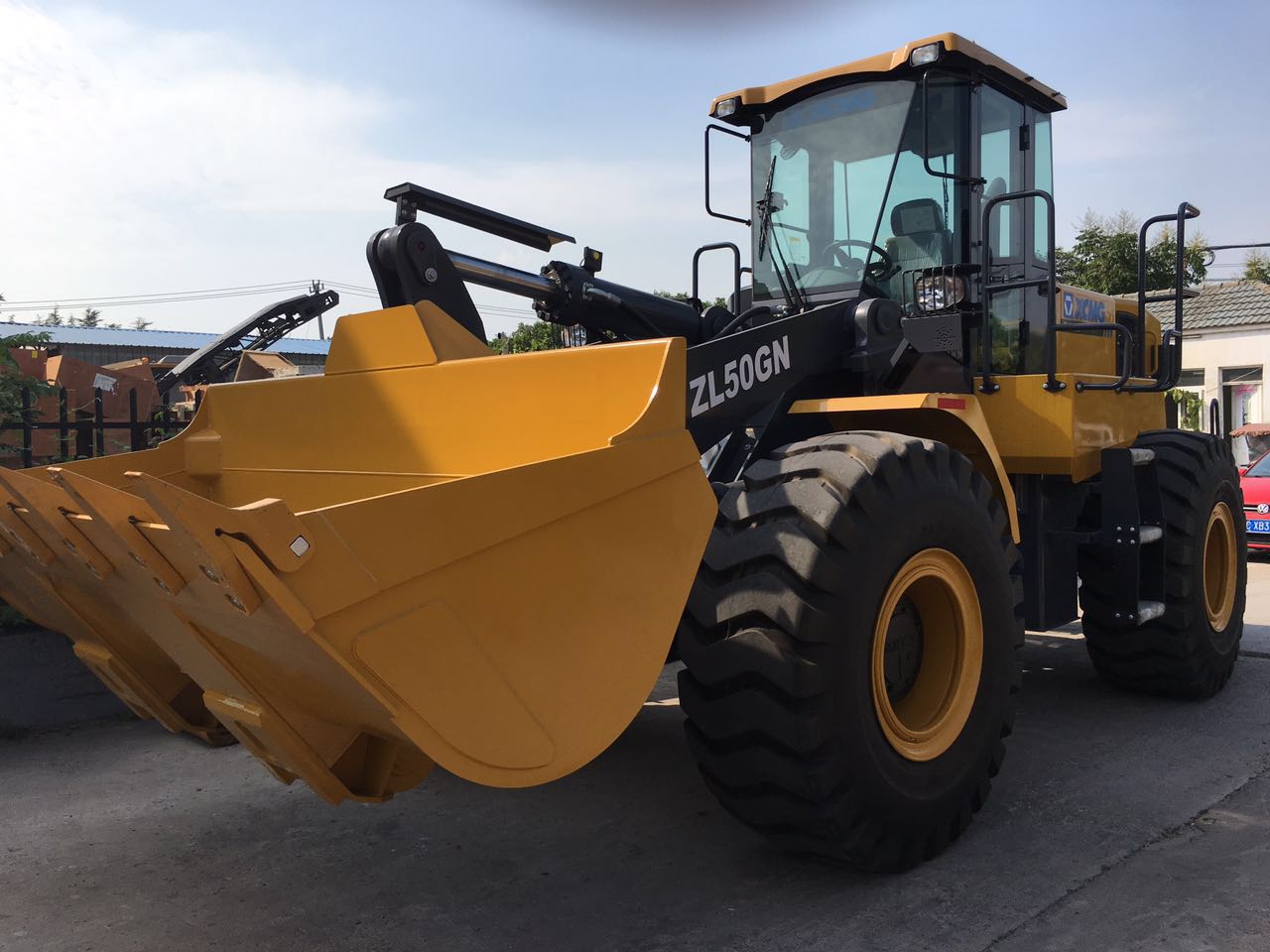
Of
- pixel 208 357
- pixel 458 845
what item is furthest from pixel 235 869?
pixel 208 357

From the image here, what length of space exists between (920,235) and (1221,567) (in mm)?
2904

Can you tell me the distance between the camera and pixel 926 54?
461 cm

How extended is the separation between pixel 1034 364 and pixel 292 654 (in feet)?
12.8

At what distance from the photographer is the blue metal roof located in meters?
37.9

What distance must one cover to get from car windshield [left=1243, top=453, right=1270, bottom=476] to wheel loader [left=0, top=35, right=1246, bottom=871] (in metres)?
7.28

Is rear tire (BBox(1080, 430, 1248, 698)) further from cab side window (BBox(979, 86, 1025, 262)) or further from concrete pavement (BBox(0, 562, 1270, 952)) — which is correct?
cab side window (BBox(979, 86, 1025, 262))

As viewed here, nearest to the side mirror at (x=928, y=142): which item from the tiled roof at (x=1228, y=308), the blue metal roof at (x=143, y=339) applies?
the tiled roof at (x=1228, y=308)

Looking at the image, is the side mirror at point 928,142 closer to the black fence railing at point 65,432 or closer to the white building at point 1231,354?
the black fence railing at point 65,432

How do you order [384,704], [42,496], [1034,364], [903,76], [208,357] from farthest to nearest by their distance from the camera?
[208,357] → [1034,364] → [903,76] → [42,496] → [384,704]

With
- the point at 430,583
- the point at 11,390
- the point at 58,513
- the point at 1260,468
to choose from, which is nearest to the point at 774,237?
the point at 430,583

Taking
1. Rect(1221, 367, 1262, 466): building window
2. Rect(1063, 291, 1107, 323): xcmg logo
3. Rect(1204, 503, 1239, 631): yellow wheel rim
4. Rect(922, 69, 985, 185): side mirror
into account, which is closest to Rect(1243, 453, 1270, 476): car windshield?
Rect(1204, 503, 1239, 631): yellow wheel rim

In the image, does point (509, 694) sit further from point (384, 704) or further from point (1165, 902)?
point (1165, 902)

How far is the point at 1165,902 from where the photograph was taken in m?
3.25

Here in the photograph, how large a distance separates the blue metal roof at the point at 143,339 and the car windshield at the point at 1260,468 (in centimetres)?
3047
